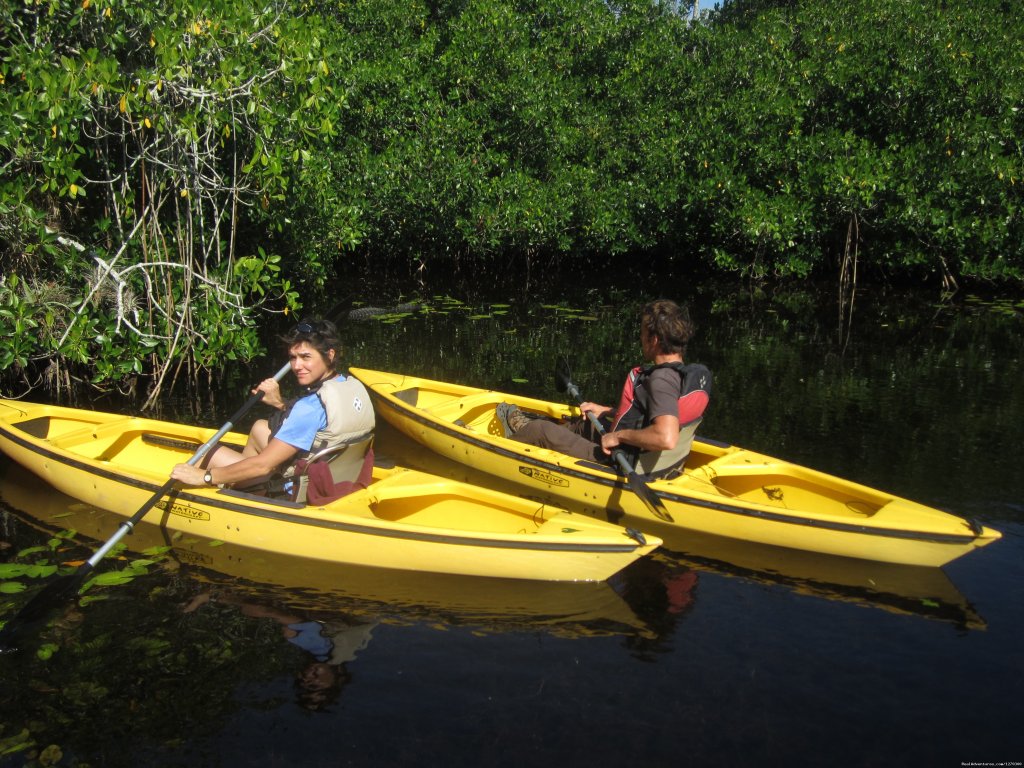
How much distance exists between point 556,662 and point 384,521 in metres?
1.47

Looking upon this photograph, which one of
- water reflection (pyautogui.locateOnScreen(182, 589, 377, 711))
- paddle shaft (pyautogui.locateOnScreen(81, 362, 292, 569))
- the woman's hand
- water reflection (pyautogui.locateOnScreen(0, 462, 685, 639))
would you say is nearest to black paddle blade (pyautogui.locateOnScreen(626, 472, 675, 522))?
water reflection (pyautogui.locateOnScreen(0, 462, 685, 639))

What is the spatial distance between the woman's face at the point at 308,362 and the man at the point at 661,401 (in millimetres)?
2153

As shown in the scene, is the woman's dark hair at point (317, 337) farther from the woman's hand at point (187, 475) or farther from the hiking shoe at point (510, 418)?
the hiking shoe at point (510, 418)

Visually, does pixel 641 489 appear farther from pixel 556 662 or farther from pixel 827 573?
pixel 556 662

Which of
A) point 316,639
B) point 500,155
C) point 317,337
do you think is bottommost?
point 316,639

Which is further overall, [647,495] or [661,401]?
[647,495]

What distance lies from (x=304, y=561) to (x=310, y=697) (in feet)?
4.94

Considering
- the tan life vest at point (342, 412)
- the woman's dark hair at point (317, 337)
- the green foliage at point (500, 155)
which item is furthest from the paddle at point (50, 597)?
the green foliage at point (500, 155)

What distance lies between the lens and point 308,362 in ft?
18.5

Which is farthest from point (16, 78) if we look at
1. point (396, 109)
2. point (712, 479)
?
point (396, 109)

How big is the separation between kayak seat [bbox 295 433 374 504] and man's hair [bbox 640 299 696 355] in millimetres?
2066

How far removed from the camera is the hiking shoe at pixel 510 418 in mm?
7863

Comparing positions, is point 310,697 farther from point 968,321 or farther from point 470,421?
point 968,321

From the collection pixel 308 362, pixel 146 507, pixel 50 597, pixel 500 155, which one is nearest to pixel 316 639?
pixel 50 597
